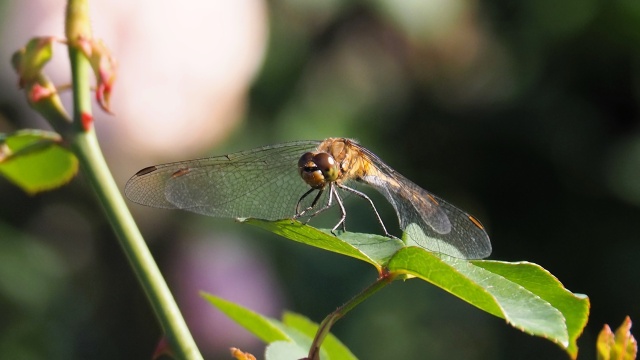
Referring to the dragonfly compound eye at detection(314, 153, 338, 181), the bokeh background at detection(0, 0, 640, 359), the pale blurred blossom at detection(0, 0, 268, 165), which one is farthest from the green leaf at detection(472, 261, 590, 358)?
the pale blurred blossom at detection(0, 0, 268, 165)

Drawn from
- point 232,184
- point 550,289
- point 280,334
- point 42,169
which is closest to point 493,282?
point 550,289

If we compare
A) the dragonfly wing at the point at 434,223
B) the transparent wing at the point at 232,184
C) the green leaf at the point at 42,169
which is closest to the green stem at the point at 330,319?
the dragonfly wing at the point at 434,223

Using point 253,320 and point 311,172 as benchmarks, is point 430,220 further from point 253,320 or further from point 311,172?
point 253,320

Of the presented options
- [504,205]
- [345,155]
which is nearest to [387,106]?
[504,205]

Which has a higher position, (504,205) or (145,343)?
(504,205)

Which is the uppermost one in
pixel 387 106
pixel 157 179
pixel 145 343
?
pixel 157 179

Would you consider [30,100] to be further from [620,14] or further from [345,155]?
[620,14]
